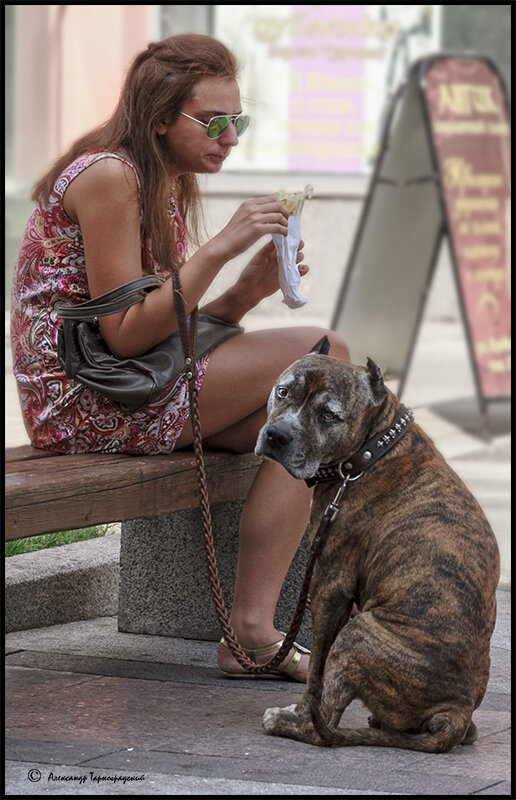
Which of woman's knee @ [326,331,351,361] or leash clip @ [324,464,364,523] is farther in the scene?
woman's knee @ [326,331,351,361]

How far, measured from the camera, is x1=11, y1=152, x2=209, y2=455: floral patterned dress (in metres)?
3.92

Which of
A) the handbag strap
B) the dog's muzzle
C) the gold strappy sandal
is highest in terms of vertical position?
the handbag strap

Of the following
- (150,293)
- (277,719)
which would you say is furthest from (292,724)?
(150,293)

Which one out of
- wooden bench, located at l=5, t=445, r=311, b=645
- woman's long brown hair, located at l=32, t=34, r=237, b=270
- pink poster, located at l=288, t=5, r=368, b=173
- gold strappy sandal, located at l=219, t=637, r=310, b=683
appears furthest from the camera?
pink poster, located at l=288, t=5, r=368, b=173

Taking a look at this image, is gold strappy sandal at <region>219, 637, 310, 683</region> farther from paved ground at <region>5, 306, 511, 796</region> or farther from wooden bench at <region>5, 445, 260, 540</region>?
wooden bench at <region>5, 445, 260, 540</region>

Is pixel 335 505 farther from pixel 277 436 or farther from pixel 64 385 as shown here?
pixel 64 385

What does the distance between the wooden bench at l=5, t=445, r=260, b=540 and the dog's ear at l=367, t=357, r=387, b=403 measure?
0.72 meters

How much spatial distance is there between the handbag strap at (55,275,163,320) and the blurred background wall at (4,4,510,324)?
9.82 metres

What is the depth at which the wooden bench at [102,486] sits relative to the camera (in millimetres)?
3443

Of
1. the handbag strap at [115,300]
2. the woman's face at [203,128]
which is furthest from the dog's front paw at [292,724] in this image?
the woman's face at [203,128]

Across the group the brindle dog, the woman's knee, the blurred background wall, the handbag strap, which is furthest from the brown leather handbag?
the blurred background wall

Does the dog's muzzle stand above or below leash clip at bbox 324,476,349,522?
above

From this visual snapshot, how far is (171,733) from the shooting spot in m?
3.46

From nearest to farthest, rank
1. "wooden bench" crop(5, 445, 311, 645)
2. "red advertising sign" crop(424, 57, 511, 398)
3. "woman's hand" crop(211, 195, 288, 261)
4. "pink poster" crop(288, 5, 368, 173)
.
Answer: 1. "wooden bench" crop(5, 445, 311, 645)
2. "woman's hand" crop(211, 195, 288, 261)
3. "red advertising sign" crop(424, 57, 511, 398)
4. "pink poster" crop(288, 5, 368, 173)
